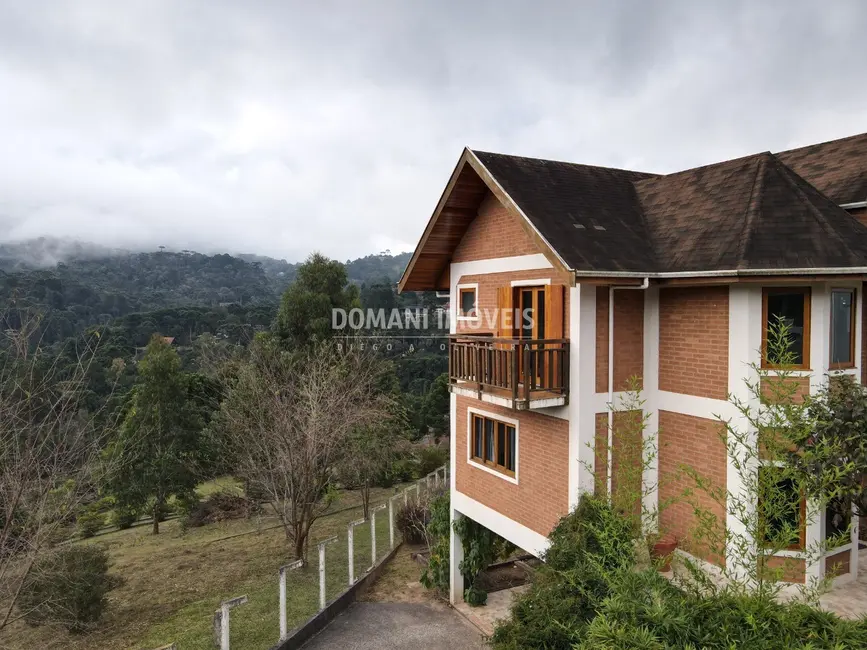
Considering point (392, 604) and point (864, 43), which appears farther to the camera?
point (864, 43)

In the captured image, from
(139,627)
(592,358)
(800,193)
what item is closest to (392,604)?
(139,627)

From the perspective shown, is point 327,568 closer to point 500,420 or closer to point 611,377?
point 500,420

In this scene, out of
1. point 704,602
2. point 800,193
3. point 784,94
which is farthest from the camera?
point 784,94

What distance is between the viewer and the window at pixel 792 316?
26.2 ft

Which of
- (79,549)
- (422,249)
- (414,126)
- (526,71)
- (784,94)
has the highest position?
(414,126)

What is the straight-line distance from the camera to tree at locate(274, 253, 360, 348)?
24.6m

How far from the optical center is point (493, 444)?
455 inches

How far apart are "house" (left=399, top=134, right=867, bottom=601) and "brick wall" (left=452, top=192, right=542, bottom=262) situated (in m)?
0.04

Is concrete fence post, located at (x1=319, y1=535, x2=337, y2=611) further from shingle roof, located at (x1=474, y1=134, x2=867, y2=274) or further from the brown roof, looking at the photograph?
shingle roof, located at (x1=474, y1=134, x2=867, y2=274)

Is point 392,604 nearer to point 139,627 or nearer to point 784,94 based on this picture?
point 139,627

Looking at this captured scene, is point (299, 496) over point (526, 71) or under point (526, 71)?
under

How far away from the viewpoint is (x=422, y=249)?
1255cm

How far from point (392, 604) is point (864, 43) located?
63.5 ft

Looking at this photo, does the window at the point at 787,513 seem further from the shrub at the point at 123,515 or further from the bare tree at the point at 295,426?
the shrub at the point at 123,515
